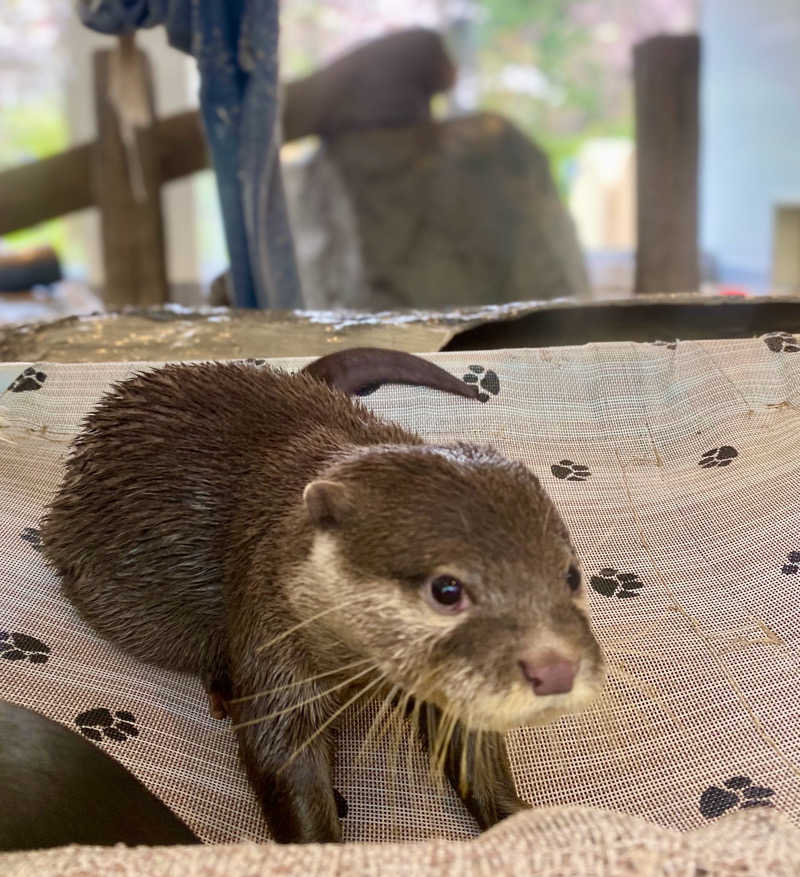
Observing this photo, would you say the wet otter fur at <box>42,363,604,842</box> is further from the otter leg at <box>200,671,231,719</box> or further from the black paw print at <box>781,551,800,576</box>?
the black paw print at <box>781,551,800,576</box>

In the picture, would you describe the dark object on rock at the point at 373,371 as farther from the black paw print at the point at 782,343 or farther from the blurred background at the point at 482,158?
the blurred background at the point at 482,158

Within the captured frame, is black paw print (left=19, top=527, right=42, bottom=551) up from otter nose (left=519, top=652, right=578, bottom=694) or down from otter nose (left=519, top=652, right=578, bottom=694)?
down

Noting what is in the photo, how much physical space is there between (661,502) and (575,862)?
3.08ft

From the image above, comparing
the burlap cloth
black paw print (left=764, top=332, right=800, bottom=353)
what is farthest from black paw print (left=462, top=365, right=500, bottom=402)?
black paw print (left=764, top=332, right=800, bottom=353)

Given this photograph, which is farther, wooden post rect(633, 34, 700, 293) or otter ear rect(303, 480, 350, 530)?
wooden post rect(633, 34, 700, 293)

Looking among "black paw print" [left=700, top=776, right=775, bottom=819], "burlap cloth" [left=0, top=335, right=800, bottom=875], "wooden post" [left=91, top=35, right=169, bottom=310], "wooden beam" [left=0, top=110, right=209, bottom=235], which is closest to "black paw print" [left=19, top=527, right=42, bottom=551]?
"burlap cloth" [left=0, top=335, right=800, bottom=875]

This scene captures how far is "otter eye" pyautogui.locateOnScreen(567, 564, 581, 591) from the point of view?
94cm

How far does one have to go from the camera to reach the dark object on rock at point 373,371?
4.95 feet

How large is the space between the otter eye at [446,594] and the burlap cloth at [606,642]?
8.1 inches

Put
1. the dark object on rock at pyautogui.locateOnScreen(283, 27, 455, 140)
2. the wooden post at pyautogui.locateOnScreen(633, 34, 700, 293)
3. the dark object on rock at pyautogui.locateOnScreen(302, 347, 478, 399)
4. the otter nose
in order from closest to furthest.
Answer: the otter nose < the dark object on rock at pyautogui.locateOnScreen(302, 347, 478, 399) < the wooden post at pyautogui.locateOnScreen(633, 34, 700, 293) < the dark object on rock at pyautogui.locateOnScreen(283, 27, 455, 140)

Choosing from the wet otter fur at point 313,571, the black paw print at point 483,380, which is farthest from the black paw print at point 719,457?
the wet otter fur at point 313,571

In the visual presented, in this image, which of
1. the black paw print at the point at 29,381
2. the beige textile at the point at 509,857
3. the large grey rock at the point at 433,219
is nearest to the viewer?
the beige textile at the point at 509,857

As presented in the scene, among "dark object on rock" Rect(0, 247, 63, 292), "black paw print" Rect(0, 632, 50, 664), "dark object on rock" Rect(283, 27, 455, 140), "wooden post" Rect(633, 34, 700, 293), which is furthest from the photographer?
"dark object on rock" Rect(0, 247, 63, 292)

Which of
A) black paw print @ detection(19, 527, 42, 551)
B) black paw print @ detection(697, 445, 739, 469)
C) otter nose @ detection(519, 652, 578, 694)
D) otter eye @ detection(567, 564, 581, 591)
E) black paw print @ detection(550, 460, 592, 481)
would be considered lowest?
black paw print @ detection(550, 460, 592, 481)
